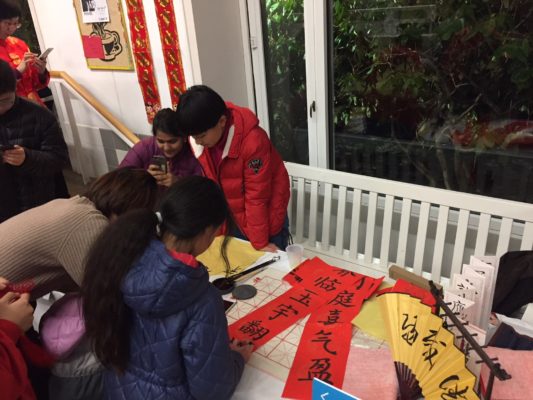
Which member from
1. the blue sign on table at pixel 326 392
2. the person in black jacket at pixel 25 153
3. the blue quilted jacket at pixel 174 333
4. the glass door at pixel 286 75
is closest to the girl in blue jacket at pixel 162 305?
the blue quilted jacket at pixel 174 333

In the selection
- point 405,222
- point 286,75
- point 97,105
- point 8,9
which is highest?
point 8,9

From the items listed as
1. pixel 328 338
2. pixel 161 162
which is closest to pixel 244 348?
pixel 328 338

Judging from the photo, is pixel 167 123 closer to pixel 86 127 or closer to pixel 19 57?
pixel 19 57

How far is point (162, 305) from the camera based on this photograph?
0.80 metres

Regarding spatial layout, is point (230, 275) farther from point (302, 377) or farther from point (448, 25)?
point (448, 25)

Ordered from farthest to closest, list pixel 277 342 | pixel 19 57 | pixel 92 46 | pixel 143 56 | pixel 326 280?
pixel 92 46, pixel 143 56, pixel 19 57, pixel 326 280, pixel 277 342

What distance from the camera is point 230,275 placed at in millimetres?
1360

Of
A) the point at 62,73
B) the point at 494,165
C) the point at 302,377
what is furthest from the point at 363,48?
the point at 62,73

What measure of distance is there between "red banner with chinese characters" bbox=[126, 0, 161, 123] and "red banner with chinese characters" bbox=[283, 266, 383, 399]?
1853 mm

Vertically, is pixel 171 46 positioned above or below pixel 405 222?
above

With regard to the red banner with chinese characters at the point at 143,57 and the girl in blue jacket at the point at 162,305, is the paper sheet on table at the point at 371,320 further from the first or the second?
the red banner with chinese characters at the point at 143,57

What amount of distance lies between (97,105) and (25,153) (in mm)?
1281

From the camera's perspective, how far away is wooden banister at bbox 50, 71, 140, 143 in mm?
2865

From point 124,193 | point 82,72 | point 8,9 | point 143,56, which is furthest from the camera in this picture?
point 82,72
